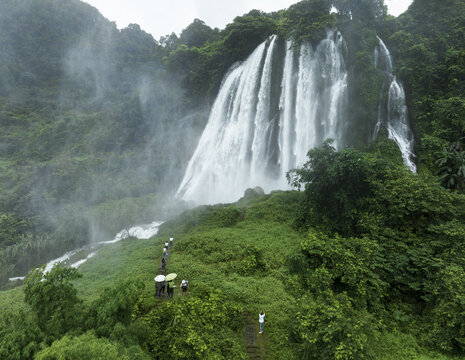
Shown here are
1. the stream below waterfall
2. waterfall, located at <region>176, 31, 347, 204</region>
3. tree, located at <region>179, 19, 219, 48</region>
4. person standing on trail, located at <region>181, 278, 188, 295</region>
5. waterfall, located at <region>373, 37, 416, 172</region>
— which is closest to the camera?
person standing on trail, located at <region>181, 278, 188, 295</region>

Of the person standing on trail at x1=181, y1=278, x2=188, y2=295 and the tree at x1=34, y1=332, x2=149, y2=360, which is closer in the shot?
the tree at x1=34, y1=332, x2=149, y2=360

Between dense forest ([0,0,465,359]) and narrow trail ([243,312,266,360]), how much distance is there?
0.15 meters

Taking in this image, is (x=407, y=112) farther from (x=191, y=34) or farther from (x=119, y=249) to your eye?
(x=191, y=34)

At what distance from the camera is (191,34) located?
144 feet

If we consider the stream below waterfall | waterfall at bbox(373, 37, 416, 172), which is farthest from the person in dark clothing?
waterfall at bbox(373, 37, 416, 172)

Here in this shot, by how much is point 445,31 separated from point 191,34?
3709 centimetres

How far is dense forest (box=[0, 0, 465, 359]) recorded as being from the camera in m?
5.55

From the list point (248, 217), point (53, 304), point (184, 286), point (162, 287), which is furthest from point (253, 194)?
point (53, 304)

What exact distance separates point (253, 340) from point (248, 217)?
884cm

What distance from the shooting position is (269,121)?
24.0 metres

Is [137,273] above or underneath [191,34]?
underneath

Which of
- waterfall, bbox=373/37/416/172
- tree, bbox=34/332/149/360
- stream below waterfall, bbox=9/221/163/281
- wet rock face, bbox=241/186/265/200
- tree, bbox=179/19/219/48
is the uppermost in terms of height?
tree, bbox=179/19/219/48

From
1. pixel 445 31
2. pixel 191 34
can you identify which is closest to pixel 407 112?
pixel 445 31

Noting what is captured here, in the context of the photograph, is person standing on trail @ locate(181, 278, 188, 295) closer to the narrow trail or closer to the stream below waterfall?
the narrow trail
